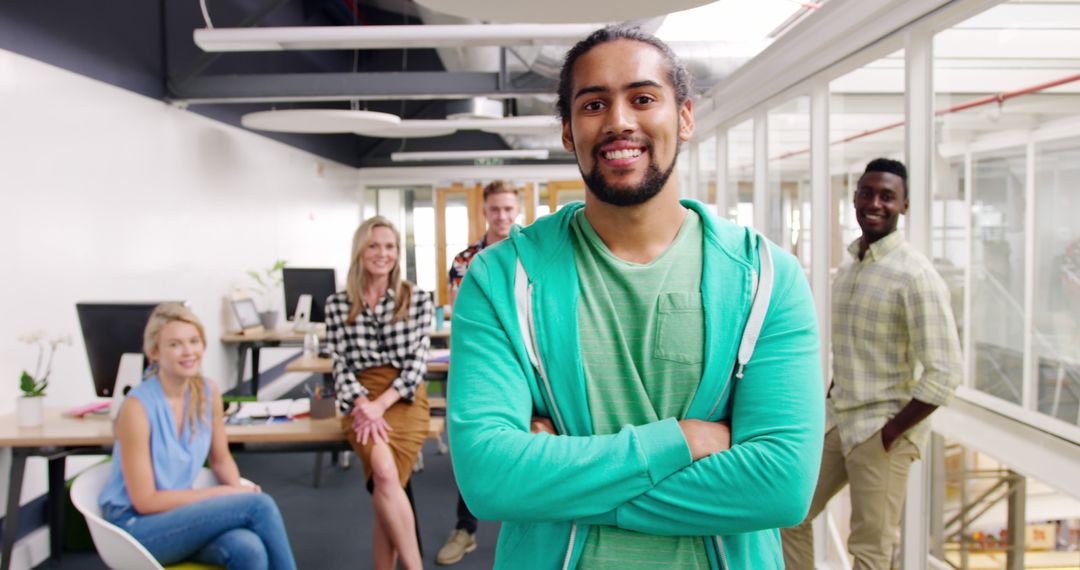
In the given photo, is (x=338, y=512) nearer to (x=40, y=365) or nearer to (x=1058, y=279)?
(x=40, y=365)

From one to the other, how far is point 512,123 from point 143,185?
10.8ft

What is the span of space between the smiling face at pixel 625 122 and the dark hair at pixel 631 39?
1 cm

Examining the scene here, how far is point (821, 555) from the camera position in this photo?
3824 millimetres

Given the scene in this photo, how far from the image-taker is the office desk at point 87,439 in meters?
3.05

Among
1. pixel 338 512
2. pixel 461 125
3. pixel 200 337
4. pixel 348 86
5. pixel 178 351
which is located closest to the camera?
pixel 178 351

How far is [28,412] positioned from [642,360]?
3301 millimetres

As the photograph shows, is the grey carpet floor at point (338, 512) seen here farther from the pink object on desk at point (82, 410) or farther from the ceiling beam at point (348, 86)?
the ceiling beam at point (348, 86)

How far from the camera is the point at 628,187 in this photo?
1.08m

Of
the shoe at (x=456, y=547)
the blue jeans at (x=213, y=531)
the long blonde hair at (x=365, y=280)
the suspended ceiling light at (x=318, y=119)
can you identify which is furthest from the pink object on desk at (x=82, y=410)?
the suspended ceiling light at (x=318, y=119)

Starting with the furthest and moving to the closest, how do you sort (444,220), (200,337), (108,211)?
(444,220)
(108,211)
(200,337)

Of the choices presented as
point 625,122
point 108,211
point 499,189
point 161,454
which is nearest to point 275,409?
point 161,454

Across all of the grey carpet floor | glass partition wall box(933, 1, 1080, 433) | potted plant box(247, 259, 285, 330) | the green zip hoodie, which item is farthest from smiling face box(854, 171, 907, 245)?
potted plant box(247, 259, 285, 330)

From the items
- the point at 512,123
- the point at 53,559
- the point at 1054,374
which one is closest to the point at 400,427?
the point at 53,559

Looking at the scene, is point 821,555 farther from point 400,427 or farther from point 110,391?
point 110,391
